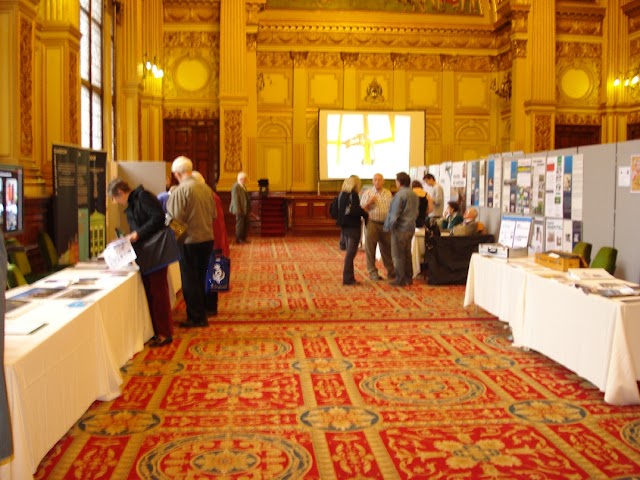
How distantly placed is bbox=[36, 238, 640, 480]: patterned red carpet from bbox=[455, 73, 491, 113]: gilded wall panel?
12751mm

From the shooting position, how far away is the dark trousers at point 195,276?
256 inches

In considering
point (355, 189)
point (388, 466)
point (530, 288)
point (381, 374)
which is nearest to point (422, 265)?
point (355, 189)

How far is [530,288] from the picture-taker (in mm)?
5801

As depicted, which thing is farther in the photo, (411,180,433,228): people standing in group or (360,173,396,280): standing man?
(411,180,433,228): people standing in group

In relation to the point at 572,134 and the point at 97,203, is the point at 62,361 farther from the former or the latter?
the point at 572,134

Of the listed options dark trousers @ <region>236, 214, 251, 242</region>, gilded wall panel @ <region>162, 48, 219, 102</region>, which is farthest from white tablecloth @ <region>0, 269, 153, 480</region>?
gilded wall panel @ <region>162, 48, 219, 102</region>

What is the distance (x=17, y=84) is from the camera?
24.4 ft

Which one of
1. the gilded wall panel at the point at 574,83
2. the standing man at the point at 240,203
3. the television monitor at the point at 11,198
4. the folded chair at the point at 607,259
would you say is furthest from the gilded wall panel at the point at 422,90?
the television monitor at the point at 11,198

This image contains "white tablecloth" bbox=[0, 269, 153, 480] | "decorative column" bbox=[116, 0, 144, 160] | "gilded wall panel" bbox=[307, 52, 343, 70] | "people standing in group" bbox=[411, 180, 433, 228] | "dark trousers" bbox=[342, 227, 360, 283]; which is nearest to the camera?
"white tablecloth" bbox=[0, 269, 153, 480]

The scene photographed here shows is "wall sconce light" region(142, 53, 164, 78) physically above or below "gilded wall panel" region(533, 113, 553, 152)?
above

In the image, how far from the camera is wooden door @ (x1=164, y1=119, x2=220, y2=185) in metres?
17.9

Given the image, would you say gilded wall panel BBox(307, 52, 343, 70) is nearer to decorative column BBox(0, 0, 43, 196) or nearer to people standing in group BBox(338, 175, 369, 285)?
people standing in group BBox(338, 175, 369, 285)

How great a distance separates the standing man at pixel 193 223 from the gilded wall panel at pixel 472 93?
13562 mm

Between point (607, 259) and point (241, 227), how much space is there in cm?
963
